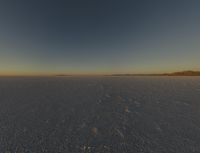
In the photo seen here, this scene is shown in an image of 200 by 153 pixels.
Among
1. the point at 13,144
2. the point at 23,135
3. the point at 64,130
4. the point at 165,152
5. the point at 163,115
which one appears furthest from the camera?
the point at 163,115

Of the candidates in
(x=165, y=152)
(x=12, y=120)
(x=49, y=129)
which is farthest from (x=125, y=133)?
(x=12, y=120)

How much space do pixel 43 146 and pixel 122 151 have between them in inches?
114

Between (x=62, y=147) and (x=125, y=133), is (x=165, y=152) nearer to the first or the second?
(x=125, y=133)

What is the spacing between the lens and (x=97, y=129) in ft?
16.0

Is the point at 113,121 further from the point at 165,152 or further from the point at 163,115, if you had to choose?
the point at 163,115

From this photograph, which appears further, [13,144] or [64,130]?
[64,130]

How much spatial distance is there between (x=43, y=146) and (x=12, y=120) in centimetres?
332

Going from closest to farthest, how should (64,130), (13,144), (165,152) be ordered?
(165,152)
(13,144)
(64,130)

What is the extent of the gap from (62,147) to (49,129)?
1529 millimetres

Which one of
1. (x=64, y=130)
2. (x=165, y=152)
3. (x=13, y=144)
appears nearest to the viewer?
(x=165, y=152)

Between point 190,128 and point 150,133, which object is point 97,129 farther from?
point 190,128

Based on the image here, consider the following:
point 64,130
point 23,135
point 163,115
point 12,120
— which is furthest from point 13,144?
point 163,115

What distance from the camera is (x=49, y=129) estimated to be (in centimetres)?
479

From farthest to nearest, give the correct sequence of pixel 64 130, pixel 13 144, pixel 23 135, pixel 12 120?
1. pixel 12 120
2. pixel 64 130
3. pixel 23 135
4. pixel 13 144
